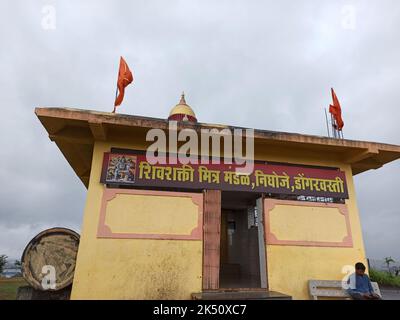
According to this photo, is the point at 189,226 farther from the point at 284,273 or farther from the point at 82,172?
the point at 82,172

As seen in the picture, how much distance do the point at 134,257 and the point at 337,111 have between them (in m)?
7.46

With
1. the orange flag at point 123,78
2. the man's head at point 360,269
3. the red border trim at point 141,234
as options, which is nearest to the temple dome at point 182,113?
the orange flag at point 123,78

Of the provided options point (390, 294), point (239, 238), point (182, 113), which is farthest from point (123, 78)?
point (390, 294)

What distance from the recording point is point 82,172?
9.77 m

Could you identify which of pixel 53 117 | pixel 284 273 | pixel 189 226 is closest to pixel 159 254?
pixel 189 226

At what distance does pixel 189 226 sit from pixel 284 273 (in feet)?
8.63

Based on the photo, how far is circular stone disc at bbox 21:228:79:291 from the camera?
604cm

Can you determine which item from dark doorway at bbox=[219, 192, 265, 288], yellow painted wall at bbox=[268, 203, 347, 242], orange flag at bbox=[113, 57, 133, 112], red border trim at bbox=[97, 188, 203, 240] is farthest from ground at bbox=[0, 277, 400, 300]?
orange flag at bbox=[113, 57, 133, 112]

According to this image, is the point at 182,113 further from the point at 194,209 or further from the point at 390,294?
the point at 390,294

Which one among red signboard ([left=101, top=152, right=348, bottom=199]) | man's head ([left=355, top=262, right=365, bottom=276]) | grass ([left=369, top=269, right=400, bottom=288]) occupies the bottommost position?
grass ([left=369, top=269, right=400, bottom=288])

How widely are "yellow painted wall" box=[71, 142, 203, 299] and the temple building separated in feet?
0.07

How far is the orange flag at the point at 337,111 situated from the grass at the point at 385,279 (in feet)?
42.3

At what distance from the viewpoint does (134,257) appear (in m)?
6.20

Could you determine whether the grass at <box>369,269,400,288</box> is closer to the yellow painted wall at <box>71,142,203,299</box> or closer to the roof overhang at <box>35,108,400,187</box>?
the roof overhang at <box>35,108,400,187</box>
